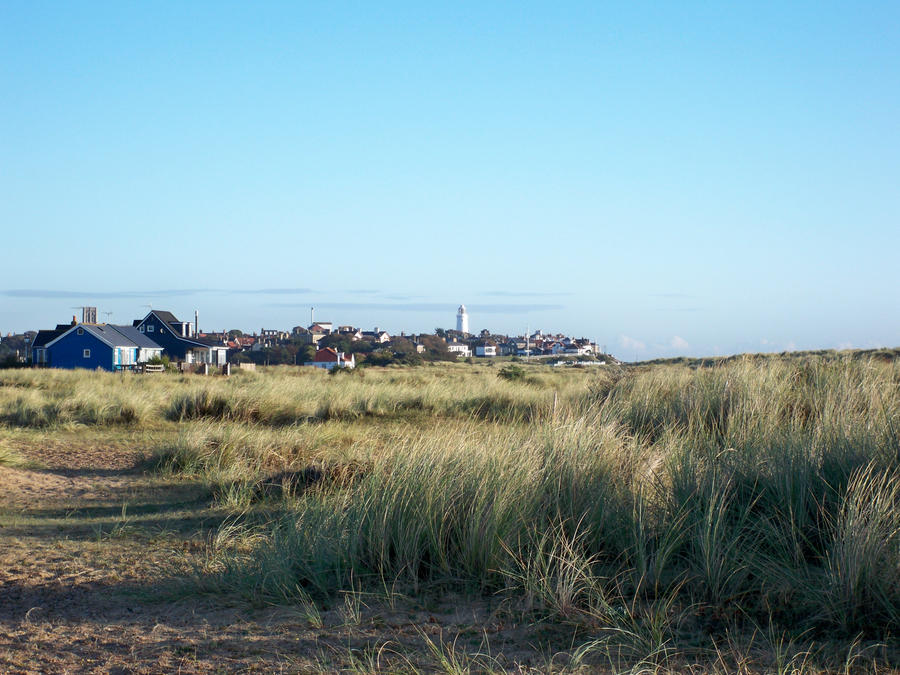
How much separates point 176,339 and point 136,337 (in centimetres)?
551

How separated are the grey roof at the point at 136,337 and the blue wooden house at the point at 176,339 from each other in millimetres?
2427

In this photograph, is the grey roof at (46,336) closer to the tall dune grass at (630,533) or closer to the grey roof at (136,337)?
the grey roof at (136,337)

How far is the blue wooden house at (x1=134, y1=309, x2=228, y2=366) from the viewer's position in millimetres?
63469

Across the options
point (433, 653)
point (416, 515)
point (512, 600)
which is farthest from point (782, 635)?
point (416, 515)

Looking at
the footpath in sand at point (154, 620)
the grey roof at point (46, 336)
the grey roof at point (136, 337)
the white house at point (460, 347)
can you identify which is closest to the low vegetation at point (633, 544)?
the footpath in sand at point (154, 620)

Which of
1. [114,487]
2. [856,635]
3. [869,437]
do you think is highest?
[869,437]

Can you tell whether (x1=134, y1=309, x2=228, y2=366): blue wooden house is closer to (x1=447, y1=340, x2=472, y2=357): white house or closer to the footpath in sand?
the footpath in sand

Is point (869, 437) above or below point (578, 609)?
above

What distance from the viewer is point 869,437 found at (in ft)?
18.3

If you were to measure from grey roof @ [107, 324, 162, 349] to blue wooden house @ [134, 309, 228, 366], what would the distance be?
2.43 meters

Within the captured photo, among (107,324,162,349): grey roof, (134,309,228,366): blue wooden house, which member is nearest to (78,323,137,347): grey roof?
(107,324,162,349): grey roof

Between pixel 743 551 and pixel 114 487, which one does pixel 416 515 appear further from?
pixel 114 487

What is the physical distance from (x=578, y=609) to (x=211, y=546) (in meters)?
3.40

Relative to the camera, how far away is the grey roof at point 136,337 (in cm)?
5684
